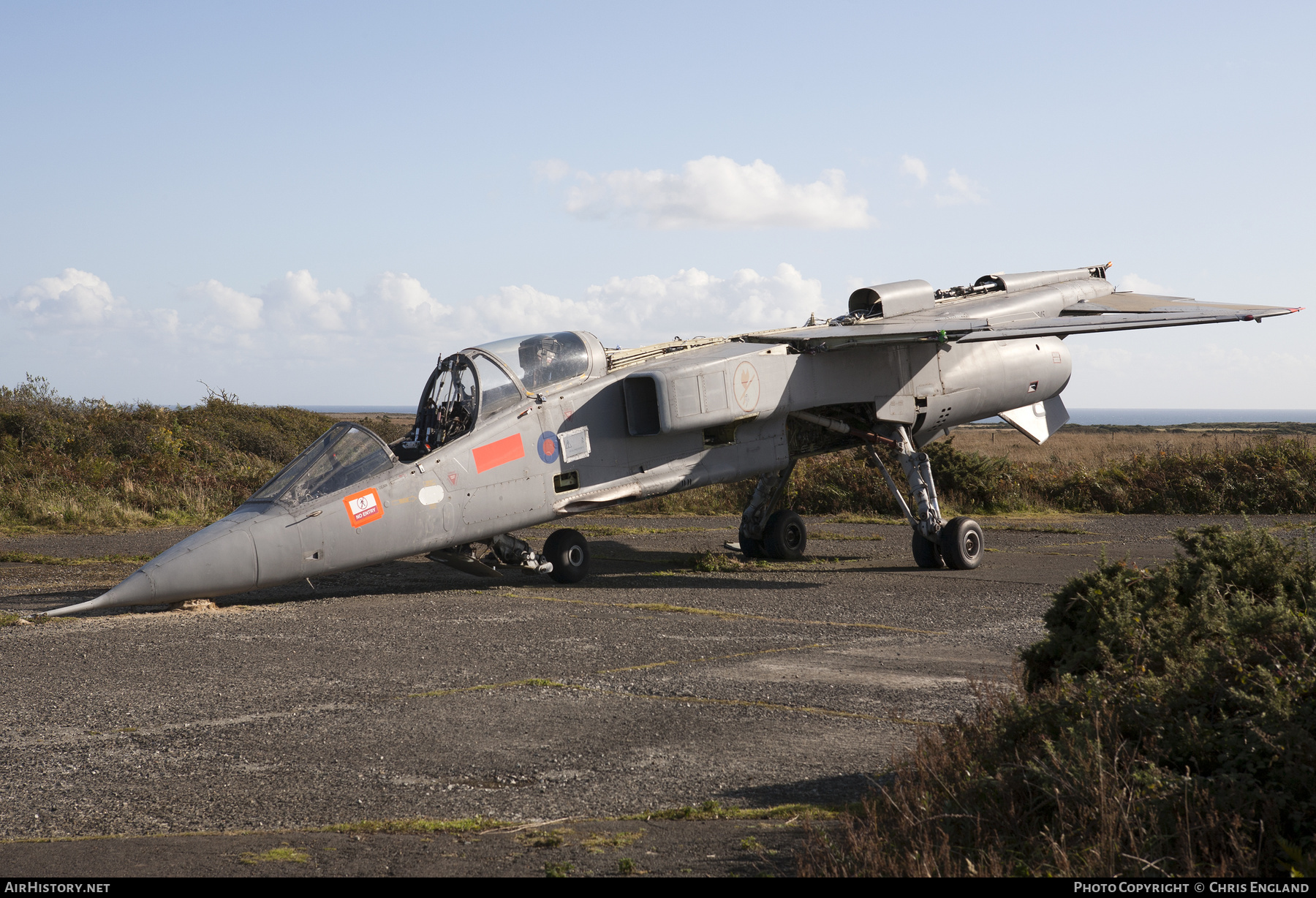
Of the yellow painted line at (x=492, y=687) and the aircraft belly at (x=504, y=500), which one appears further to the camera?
the aircraft belly at (x=504, y=500)

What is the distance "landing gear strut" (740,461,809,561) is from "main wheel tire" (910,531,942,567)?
6.73ft

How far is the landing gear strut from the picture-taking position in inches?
632

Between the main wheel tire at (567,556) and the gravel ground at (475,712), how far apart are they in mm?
200

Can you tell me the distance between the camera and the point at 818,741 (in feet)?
20.4

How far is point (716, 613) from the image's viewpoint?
11.2m

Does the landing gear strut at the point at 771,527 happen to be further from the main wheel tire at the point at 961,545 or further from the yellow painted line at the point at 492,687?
the yellow painted line at the point at 492,687

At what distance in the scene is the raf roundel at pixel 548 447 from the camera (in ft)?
40.0

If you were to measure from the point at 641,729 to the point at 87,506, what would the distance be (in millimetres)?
18870

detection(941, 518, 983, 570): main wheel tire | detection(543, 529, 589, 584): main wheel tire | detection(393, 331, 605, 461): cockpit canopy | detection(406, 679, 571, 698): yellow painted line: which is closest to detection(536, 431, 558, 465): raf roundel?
detection(393, 331, 605, 461): cockpit canopy

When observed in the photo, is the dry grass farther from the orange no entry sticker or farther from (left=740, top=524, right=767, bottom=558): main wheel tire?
the orange no entry sticker

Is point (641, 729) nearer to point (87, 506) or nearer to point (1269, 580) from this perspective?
point (1269, 580)

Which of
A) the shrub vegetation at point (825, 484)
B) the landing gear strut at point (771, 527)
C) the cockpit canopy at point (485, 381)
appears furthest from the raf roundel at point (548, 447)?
the shrub vegetation at point (825, 484)

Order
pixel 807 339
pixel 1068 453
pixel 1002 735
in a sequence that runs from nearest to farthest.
A: pixel 1002 735, pixel 807 339, pixel 1068 453

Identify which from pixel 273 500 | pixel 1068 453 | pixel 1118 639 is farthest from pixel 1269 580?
pixel 1068 453
